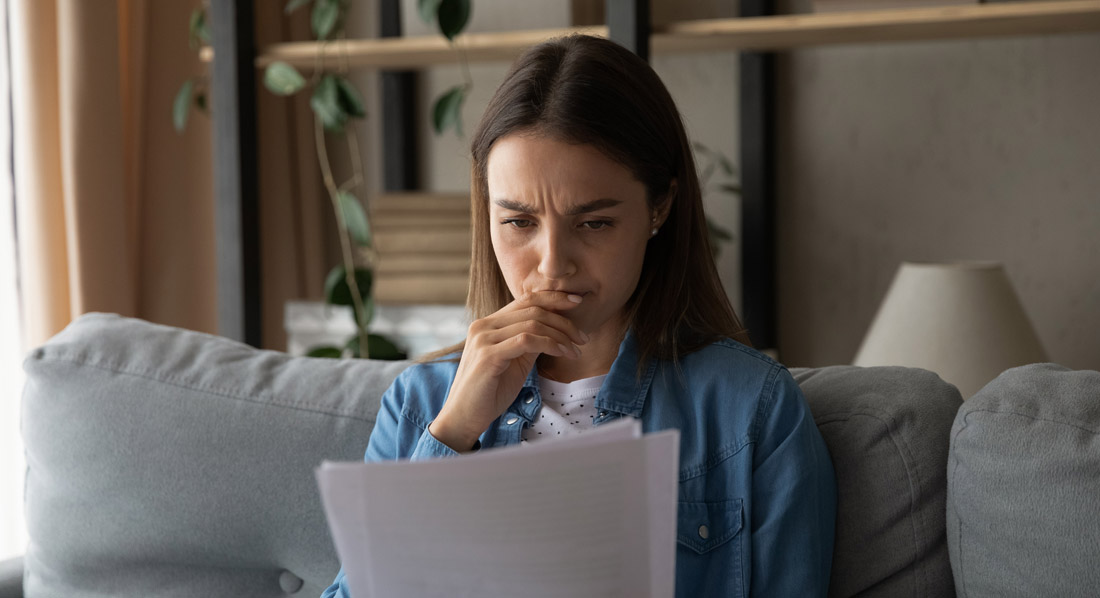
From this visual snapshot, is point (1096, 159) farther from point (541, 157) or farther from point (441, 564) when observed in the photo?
point (441, 564)

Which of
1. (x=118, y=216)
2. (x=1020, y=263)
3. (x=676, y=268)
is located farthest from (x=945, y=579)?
(x=118, y=216)

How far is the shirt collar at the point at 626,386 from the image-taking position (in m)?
1.08

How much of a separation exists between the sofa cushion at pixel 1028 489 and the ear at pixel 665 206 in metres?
0.36

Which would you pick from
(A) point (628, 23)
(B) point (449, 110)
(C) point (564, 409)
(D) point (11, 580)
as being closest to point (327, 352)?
(B) point (449, 110)

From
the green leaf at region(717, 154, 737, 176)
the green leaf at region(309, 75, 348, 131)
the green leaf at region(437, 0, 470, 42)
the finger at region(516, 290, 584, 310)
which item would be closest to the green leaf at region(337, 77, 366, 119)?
the green leaf at region(309, 75, 348, 131)

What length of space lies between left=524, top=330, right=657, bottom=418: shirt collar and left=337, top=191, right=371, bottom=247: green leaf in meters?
1.02

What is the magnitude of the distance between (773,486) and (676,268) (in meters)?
0.27

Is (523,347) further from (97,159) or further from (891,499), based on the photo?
(97,159)

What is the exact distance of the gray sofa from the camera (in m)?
0.97

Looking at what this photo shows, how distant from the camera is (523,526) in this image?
67 centimetres

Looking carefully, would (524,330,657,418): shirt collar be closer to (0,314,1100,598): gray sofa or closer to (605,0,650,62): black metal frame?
(0,314,1100,598): gray sofa

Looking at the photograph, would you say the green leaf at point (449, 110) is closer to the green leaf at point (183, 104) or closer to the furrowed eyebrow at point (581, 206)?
the green leaf at point (183, 104)

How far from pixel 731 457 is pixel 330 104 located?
1263mm

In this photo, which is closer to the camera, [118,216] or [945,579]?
[945,579]
